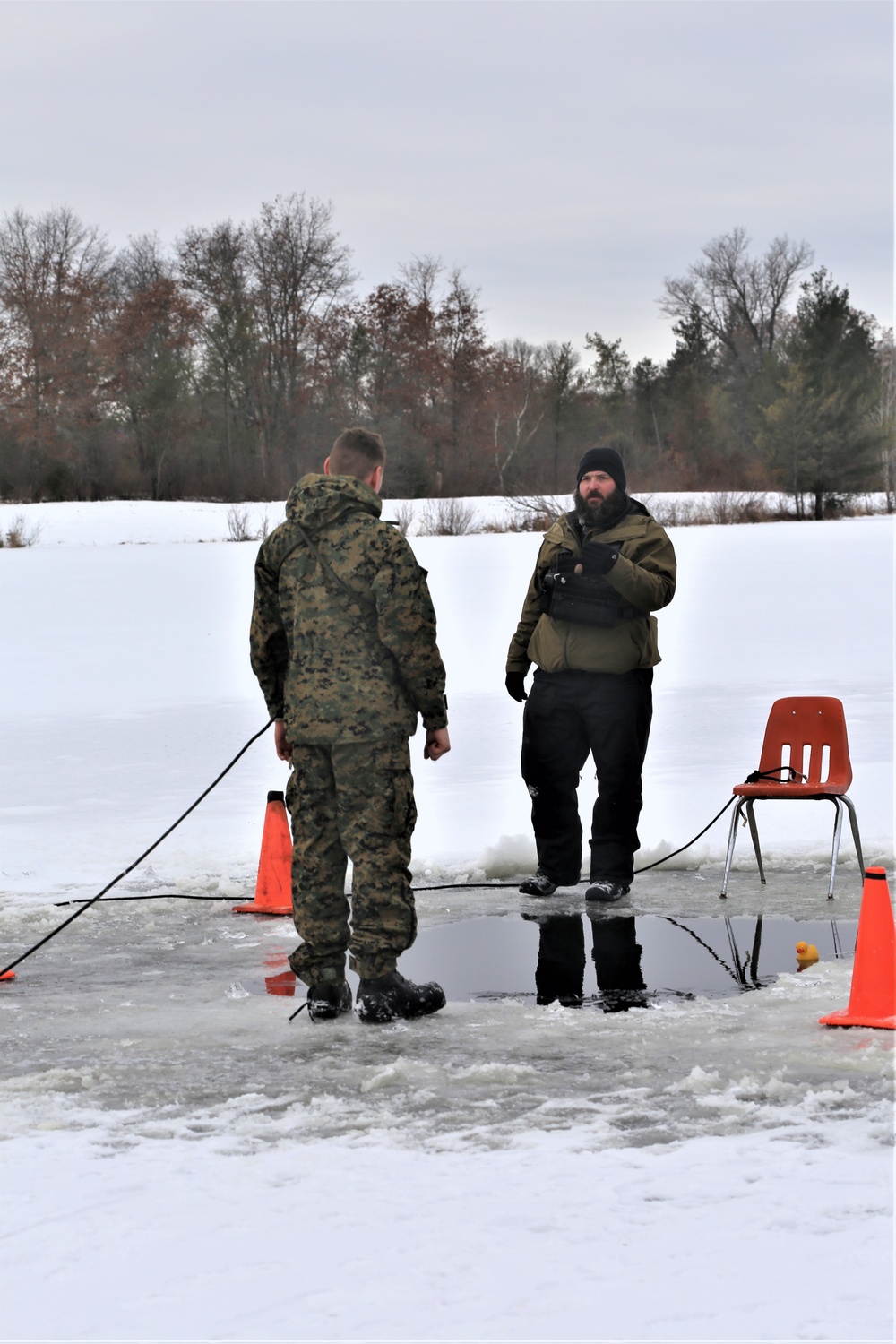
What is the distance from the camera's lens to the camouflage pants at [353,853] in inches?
178

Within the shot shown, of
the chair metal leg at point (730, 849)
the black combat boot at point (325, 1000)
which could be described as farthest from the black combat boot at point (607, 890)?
the black combat boot at point (325, 1000)

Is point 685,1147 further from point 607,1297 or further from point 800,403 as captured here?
point 800,403

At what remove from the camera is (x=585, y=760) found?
20.9 feet

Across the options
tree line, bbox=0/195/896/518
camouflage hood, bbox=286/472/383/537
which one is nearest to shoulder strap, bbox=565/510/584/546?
camouflage hood, bbox=286/472/383/537

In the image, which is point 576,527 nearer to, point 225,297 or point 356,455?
point 356,455

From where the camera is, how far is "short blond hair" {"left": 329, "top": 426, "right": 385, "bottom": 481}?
15.4 feet

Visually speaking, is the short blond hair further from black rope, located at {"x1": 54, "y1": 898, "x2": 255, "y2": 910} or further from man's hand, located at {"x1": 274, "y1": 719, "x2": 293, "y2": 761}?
black rope, located at {"x1": 54, "y1": 898, "x2": 255, "y2": 910}

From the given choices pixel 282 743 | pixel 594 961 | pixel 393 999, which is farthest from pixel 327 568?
pixel 594 961

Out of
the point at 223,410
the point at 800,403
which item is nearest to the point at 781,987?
the point at 800,403

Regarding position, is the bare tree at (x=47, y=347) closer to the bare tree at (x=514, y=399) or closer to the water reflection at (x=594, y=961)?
the bare tree at (x=514, y=399)

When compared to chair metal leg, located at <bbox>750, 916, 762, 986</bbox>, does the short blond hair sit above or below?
above

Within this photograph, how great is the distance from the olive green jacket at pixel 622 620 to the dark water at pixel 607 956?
109cm

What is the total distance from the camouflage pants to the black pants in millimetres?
1805

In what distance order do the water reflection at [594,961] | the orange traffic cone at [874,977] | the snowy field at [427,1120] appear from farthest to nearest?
the water reflection at [594,961] → the orange traffic cone at [874,977] → the snowy field at [427,1120]
